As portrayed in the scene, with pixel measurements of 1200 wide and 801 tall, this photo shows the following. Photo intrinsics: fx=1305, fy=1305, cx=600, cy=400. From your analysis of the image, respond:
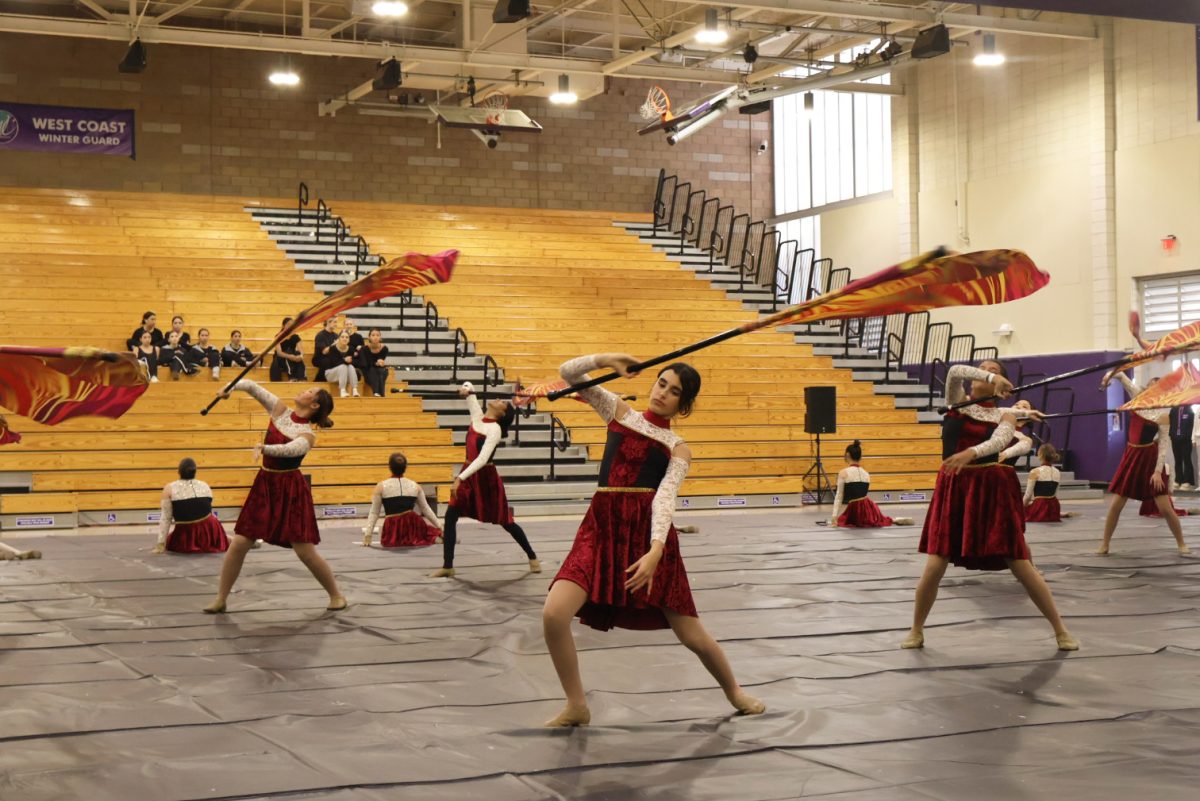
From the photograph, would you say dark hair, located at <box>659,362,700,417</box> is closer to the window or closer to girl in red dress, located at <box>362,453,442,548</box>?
Answer: girl in red dress, located at <box>362,453,442,548</box>

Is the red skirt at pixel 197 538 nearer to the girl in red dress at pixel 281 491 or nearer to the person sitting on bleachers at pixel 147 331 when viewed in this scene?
the girl in red dress at pixel 281 491

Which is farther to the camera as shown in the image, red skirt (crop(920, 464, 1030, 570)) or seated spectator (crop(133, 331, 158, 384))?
seated spectator (crop(133, 331, 158, 384))

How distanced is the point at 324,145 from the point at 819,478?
46.0ft

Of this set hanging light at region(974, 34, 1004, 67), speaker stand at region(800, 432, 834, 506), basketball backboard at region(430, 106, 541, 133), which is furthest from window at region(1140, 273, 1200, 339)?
basketball backboard at region(430, 106, 541, 133)

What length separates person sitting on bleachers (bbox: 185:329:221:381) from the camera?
18.2 meters

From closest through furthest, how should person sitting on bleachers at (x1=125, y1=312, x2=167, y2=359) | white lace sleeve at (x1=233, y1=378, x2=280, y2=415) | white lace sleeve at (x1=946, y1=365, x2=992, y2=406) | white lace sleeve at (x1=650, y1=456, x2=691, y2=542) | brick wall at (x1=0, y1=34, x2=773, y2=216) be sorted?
white lace sleeve at (x1=650, y1=456, x2=691, y2=542)
white lace sleeve at (x1=946, y1=365, x2=992, y2=406)
white lace sleeve at (x1=233, y1=378, x2=280, y2=415)
person sitting on bleachers at (x1=125, y1=312, x2=167, y2=359)
brick wall at (x1=0, y1=34, x2=773, y2=216)

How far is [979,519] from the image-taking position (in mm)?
6895

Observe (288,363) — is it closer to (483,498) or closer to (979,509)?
(483,498)

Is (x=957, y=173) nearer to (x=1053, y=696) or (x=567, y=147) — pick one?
(x=567, y=147)

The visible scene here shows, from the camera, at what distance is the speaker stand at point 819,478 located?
18.0 metres

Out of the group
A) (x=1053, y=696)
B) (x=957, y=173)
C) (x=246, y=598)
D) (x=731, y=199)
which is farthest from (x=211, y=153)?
(x=1053, y=696)

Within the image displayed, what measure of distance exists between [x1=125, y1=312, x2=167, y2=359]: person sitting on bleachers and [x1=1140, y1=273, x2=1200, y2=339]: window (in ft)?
49.4

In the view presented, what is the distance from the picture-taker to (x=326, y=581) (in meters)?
8.30

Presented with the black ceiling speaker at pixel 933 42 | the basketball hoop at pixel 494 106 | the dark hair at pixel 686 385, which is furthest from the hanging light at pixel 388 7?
the dark hair at pixel 686 385
